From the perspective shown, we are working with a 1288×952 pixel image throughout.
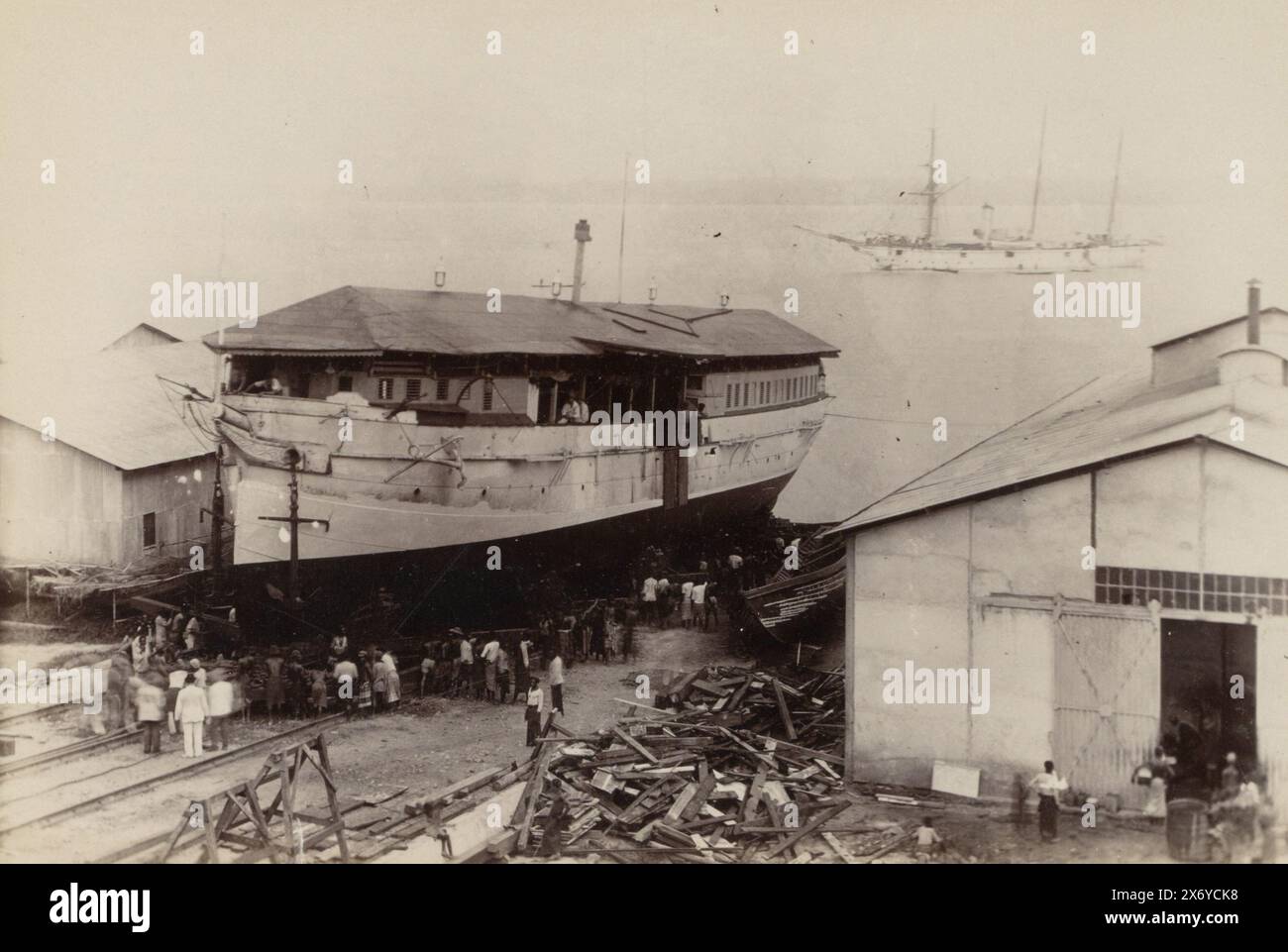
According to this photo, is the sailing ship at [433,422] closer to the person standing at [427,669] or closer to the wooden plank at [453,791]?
the person standing at [427,669]

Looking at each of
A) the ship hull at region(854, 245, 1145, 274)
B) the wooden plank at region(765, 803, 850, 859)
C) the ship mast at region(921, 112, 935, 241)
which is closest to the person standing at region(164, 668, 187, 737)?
the wooden plank at region(765, 803, 850, 859)

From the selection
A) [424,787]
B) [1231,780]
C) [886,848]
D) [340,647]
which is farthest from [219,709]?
[1231,780]

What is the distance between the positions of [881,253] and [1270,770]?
7442 mm

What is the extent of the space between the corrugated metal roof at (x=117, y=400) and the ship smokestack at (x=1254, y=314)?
42.2 feet

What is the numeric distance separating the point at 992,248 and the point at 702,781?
7.67m

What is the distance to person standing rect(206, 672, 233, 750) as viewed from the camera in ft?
38.6

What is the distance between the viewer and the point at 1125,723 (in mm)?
10406

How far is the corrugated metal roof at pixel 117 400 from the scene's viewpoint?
12727mm

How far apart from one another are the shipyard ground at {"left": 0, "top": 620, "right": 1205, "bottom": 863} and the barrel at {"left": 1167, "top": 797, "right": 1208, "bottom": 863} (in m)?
0.16

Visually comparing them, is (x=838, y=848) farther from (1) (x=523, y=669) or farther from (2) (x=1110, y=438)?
(2) (x=1110, y=438)
